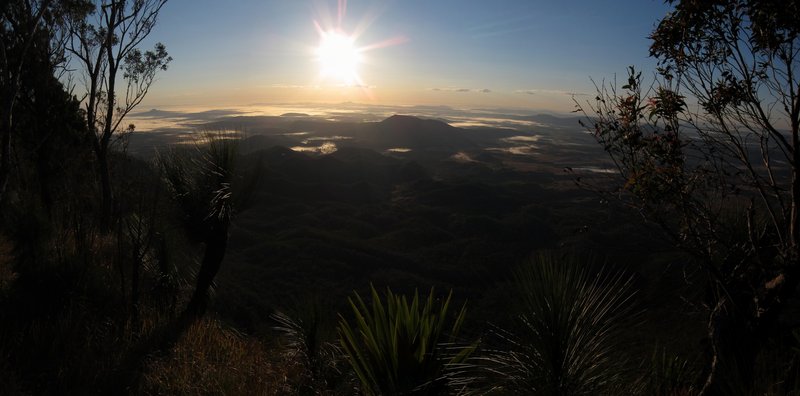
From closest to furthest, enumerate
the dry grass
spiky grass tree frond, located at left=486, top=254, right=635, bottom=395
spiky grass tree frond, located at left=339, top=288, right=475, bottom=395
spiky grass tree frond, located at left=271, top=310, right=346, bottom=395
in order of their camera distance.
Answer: spiky grass tree frond, located at left=486, top=254, right=635, bottom=395, spiky grass tree frond, located at left=339, top=288, right=475, bottom=395, the dry grass, spiky grass tree frond, located at left=271, top=310, right=346, bottom=395

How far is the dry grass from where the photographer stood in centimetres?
492

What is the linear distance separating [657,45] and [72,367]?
26.8ft

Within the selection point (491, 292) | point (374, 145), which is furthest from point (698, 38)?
point (374, 145)

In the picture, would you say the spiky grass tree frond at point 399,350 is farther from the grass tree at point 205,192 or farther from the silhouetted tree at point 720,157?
the grass tree at point 205,192

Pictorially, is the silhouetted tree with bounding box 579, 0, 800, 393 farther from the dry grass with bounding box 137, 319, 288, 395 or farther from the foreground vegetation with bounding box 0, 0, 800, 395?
the dry grass with bounding box 137, 319, 288, 395

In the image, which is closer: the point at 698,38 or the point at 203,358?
the point at 698,38

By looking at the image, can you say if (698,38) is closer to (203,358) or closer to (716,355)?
(716,355)

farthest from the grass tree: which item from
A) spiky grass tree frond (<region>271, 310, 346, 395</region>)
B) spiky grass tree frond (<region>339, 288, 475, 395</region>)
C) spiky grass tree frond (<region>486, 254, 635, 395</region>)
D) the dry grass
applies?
spiky grass tree frond (<region>486, 254, 635, 395</region>)

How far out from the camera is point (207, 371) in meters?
5.14

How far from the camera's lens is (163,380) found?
538cm

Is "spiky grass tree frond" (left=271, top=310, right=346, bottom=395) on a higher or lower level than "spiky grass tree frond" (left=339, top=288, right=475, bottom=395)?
lower

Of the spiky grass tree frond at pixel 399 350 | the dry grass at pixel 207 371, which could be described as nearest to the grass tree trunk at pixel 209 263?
the dry grass at pixel 207 371

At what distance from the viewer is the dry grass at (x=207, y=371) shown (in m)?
4.92

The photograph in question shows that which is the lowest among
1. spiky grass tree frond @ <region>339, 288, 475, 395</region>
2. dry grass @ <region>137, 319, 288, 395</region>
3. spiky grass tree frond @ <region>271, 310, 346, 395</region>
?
spiky grass tree frond @ <region>271, 310, 346, 395</region>
